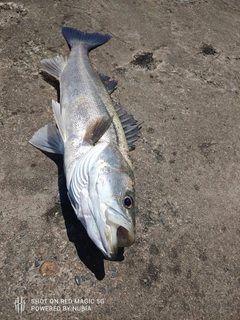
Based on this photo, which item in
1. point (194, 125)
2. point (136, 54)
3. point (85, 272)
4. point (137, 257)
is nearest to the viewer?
point (85, 272)

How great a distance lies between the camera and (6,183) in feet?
9.57

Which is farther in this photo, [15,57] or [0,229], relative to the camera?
[15,57]

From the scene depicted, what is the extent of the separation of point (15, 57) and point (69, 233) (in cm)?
259

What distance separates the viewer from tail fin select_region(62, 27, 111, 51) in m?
4.12

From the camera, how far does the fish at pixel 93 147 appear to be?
88.3 inches

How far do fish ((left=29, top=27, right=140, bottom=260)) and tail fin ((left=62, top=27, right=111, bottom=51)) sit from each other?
98mm

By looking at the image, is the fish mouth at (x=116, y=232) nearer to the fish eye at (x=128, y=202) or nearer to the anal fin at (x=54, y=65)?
the fish eye at (x=128, y=202)

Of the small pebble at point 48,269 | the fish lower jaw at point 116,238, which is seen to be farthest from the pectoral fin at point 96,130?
the small pebble at point 48,269

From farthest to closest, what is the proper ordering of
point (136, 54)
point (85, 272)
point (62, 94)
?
point (136, 54) < point (62, 94) < point (85, 272)

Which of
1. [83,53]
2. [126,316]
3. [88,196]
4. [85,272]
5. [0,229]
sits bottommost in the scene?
[126,316]

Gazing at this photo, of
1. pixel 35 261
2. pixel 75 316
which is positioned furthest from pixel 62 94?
pixel 75 316

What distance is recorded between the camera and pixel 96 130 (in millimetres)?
2859

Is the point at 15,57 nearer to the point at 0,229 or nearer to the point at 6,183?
the point at 6,183

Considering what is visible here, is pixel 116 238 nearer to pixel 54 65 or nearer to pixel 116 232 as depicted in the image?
pixel 116 232
